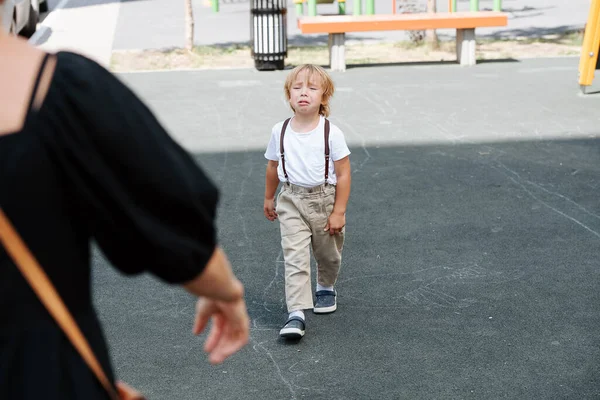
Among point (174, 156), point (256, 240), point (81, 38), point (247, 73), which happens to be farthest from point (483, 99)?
point (174, 156)

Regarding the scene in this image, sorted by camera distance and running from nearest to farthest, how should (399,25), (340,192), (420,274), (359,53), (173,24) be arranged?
(340,192)
(420,274)
(399,25)
(359,53)
(173,24)

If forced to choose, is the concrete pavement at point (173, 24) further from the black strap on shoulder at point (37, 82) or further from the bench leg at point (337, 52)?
the black strap on shoulder at point (37, 82)

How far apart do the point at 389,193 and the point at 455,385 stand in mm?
3458

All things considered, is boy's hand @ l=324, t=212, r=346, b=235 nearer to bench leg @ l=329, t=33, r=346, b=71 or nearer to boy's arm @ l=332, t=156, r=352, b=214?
boy's arm @ l=332, t=156, r=352, b=214

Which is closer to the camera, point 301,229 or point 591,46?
point 301,229

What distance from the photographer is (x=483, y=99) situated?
1177 centimetres

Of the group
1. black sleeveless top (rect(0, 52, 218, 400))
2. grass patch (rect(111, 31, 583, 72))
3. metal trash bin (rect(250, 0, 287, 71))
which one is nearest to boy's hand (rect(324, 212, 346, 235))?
black sleeveless top (rect(0, 52, 218, 400))

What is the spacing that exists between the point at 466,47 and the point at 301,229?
1045 cm

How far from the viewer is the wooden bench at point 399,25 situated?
1430 cm

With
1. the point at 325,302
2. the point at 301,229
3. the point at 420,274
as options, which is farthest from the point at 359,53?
the point at 301,229

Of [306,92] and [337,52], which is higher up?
[306,92]

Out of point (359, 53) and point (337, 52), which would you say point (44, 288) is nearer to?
point (337, 52)

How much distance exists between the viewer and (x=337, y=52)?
14281mm

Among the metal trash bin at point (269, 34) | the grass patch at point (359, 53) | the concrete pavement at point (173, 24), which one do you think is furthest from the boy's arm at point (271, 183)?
the concrete pavement at point (173, 24)
